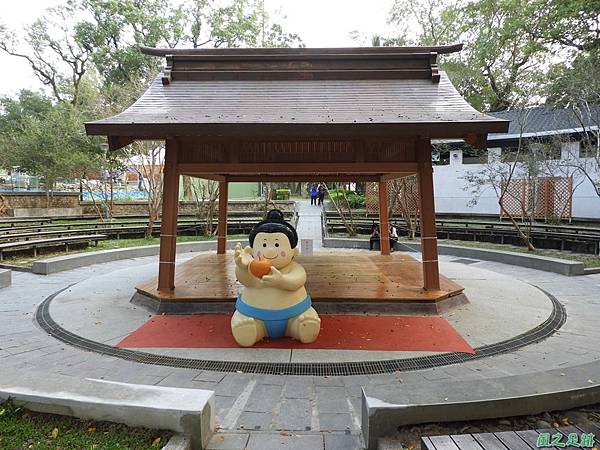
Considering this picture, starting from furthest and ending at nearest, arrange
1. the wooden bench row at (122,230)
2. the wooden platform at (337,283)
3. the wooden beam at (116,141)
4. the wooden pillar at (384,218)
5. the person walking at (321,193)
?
the person walking at (321,193) → the wooden bench row at (122,230) → the wooden pillar at (384,218) → the wooden platform at (337,283) → the wooden beam at (116,141)

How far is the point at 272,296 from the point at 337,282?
2.47 metres

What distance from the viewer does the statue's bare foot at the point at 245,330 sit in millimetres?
4516

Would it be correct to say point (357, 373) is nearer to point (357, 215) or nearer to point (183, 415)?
point (183, 415)

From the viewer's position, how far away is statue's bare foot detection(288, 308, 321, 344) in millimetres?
4598

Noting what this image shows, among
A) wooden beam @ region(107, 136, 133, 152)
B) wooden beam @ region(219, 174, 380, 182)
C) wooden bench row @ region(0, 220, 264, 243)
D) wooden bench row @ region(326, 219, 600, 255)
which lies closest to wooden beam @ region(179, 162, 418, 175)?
wooden beam @ region(107, 136, 133, 152)

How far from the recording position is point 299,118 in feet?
17.4

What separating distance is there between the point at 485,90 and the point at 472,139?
20653 mm

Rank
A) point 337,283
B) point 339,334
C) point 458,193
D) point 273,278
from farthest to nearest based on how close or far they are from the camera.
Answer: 1. point 458,193
2. point 337,283
3. point 339,334
4. point 273,278

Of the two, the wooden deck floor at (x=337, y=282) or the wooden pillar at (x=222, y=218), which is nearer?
the wooden deck floor at (x=337, y=282)

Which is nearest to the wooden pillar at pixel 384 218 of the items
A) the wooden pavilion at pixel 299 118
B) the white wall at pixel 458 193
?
the wooden pavilion at pixel 299 118

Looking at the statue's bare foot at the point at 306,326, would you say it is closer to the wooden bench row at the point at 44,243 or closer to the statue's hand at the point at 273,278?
the statue's hand at the point at 273,278

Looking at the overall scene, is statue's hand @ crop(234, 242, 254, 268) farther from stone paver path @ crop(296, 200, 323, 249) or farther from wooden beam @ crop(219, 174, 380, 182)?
stone paver path @ crop(296, 200, 323, 249)

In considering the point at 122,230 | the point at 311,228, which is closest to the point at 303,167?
the point at 311,228

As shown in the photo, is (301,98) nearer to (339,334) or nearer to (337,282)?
(337,282)
